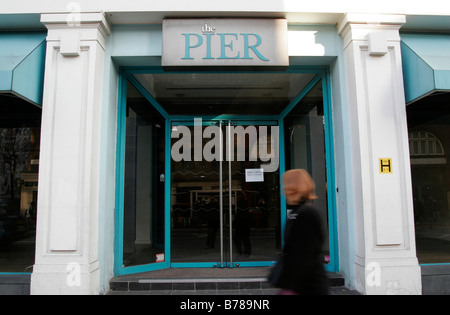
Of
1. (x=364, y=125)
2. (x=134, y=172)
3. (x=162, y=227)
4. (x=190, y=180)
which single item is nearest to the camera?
(x=364, y=125)

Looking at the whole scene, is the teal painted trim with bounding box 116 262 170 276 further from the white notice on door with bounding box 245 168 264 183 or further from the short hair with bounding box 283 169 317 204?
the short hair with bounding box 283 169 317 204

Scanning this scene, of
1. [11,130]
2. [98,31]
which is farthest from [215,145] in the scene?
[11,130]

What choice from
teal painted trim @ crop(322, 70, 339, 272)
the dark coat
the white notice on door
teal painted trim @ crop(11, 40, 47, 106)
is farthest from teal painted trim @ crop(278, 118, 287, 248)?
teal painted trim @ crop(11, 40, 47, 106)

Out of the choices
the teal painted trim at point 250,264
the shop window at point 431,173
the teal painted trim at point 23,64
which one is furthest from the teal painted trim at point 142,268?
the shop window at point 431,173

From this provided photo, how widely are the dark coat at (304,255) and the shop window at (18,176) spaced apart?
16.0ft

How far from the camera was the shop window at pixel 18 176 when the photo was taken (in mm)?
5496

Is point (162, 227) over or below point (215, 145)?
below

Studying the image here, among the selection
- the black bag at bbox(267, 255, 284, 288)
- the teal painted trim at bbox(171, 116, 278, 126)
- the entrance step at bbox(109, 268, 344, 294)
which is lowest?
the entrance step at bbox(109, 268, 344, 294)

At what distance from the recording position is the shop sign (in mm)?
4641

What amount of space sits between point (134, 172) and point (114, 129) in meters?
0.89

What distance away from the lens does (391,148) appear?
437cm

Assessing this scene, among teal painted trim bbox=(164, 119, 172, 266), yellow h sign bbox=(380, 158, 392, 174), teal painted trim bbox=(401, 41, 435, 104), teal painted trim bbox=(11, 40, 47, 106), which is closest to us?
teal painted trim bbox=(11, 40, 47, 106)

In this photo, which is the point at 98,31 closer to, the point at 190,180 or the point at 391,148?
the point at 190,180

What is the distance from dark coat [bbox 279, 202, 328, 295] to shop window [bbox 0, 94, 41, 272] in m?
4.89
